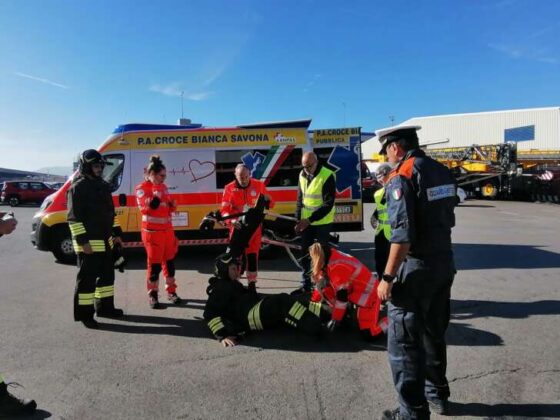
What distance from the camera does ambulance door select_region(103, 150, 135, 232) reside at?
8.12 m

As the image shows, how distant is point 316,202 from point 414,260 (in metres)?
2.95

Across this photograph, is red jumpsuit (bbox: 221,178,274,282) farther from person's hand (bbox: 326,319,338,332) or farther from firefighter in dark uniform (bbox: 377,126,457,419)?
firefighter in dark uniform (bbox: 377,126,457,419)

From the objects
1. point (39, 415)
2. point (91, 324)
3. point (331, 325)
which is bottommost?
point (39, 415)

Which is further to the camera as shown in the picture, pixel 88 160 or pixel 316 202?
pixel 316 202

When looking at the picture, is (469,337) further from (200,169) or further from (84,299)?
(200,169)

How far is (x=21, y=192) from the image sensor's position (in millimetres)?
26828

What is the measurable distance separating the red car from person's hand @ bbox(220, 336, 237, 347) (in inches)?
1050

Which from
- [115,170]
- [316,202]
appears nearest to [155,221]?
[316,202]

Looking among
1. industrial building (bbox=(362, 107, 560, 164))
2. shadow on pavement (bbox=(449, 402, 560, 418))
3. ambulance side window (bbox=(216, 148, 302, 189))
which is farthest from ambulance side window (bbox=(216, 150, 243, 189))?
Answer: industrial building (bbox=(362, 107, 560, 164))

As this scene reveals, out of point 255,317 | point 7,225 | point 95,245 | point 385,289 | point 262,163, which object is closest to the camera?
point 385,289

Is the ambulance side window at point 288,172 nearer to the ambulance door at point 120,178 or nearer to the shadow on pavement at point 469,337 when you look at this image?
the ambulance door at point 120,178

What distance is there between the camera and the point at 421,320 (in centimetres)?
275

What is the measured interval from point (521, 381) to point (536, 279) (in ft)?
13.2

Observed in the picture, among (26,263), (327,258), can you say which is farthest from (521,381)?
(26,263)
